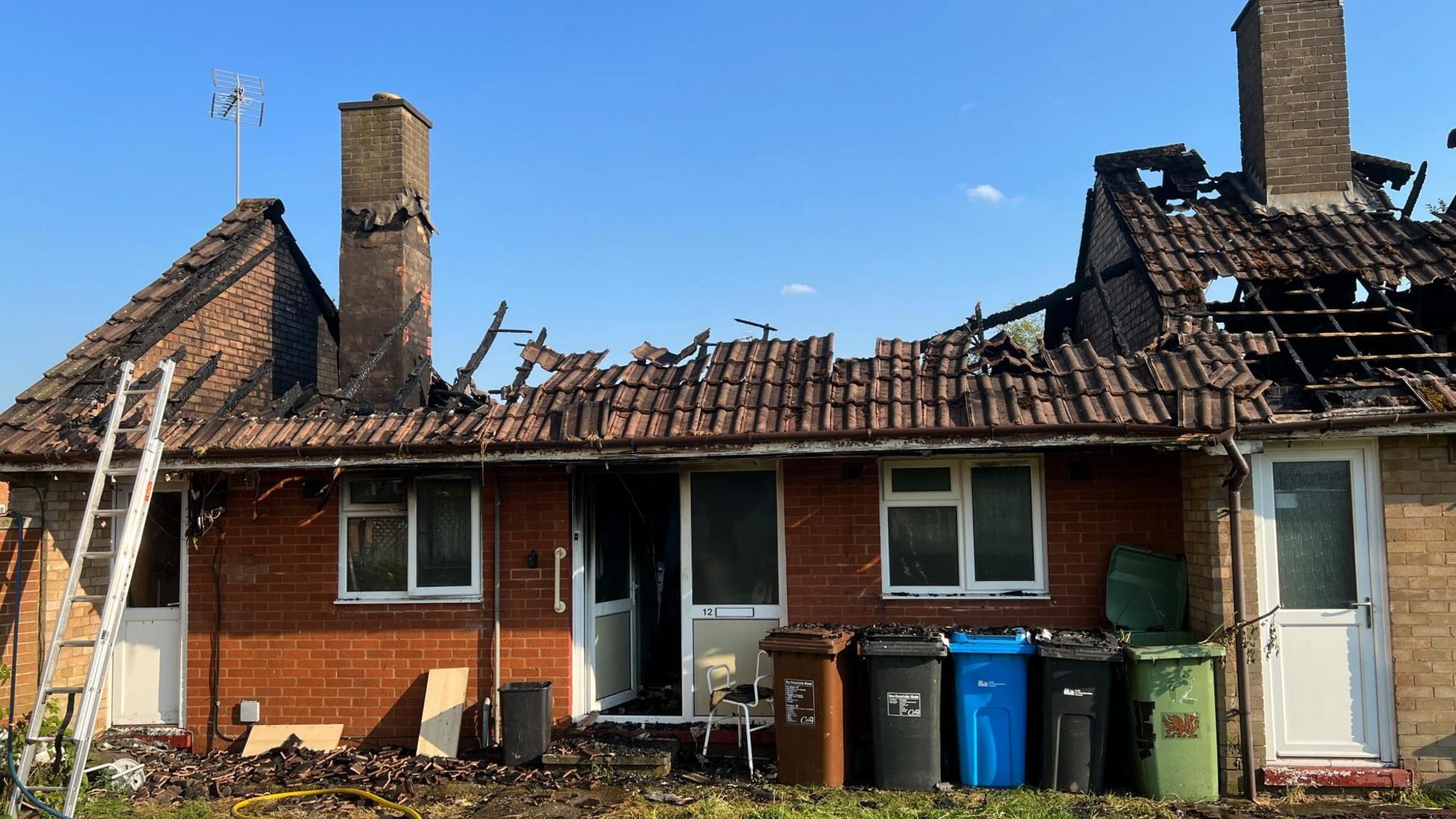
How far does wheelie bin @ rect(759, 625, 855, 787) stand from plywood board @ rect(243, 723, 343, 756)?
3815 mm

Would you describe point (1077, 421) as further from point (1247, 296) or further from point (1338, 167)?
point (1338, 167)

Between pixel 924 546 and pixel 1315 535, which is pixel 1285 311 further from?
pixel 924 546

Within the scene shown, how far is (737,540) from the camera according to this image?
320 inches

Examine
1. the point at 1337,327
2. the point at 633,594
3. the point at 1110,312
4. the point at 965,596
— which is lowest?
the point at 633,594

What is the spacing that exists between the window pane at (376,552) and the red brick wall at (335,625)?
5.7 inches

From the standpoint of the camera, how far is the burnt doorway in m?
8.41

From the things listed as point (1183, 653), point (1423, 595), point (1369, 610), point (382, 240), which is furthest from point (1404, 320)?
point (382, 240)

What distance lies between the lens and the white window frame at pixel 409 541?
8.14 metres

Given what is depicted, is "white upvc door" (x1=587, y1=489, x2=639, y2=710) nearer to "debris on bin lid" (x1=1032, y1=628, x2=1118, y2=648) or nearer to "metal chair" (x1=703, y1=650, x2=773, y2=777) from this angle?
"metal chair" (x1=703, y1=650, x2=773, y2=777)

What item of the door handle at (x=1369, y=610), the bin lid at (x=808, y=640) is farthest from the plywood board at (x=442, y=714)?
the door handle at (x=1369, y=610)

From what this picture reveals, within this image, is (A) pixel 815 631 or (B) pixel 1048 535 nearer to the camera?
(A) pixel 815 631

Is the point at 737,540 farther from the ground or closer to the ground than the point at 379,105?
closer to the ground

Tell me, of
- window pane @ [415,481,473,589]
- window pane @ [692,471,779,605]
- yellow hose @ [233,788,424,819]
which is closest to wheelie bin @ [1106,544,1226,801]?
window pane @ [692,471,779,605]

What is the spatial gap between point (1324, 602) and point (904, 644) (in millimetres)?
A: 2933
